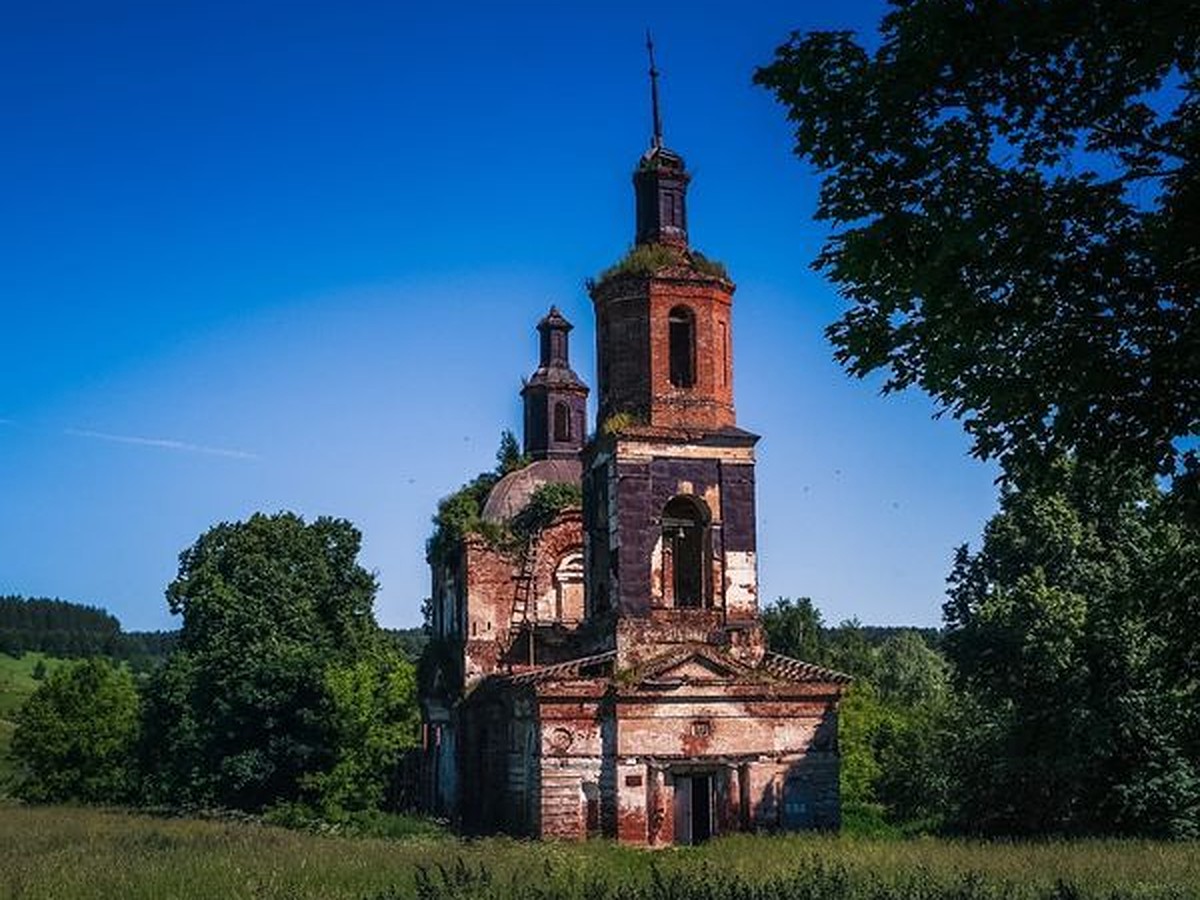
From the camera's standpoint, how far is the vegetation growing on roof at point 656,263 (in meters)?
28.0

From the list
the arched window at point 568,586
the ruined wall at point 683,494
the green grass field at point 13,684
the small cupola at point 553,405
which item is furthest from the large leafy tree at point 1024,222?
the green grass field at point 13,684

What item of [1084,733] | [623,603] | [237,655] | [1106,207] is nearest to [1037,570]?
[1084,733]

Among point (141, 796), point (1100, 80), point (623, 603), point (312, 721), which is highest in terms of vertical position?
point (1100, 80)

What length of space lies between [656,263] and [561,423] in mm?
14209

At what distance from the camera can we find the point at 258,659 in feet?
109

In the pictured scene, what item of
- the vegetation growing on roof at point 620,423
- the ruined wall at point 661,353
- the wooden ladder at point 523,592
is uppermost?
the ruined wall at point 661,353

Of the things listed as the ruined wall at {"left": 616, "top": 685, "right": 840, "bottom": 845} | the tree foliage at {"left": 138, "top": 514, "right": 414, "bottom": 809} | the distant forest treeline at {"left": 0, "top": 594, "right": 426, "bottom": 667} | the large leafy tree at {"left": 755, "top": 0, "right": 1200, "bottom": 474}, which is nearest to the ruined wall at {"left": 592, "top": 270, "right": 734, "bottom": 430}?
the ruined wall at {"left": 616, "top": 685, "right": 840, "bottom": 845}

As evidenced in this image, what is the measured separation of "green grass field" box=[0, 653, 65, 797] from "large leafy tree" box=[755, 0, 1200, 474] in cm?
5425

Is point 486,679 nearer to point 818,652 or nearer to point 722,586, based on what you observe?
point 722,586

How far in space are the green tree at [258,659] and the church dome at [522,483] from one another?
4.34 meters

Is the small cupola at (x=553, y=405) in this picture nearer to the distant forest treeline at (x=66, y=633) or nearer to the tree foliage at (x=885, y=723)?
the tree foliage at (x=885, y=723)

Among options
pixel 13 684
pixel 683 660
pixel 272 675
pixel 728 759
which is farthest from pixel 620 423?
pixel 13 684

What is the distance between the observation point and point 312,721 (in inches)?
1212

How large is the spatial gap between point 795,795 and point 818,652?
25.5 meters
